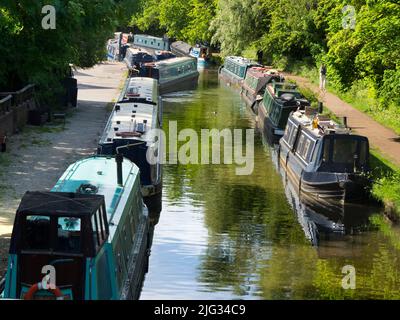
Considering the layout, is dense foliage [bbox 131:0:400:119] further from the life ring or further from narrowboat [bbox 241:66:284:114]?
the life ring

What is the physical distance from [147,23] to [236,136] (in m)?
57.9

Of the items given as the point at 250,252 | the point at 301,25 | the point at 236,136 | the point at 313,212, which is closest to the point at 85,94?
the point at 236,136

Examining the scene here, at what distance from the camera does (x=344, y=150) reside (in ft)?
79.5

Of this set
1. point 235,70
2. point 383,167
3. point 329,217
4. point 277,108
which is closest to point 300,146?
point 383,167

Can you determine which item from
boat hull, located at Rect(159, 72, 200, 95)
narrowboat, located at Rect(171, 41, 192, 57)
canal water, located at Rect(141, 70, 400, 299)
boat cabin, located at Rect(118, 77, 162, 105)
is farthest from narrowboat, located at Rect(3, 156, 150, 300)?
narrowboat, located at Rect(171, 41, 192, 57)

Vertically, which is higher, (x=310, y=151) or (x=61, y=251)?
(x=61, y=251)

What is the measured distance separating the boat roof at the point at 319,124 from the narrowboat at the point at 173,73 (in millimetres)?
19117

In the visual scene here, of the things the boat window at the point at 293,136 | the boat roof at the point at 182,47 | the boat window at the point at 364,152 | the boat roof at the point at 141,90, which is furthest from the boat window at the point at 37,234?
the boat roof at the point at 182,47

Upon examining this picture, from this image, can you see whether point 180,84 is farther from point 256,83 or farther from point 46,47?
point 46,47

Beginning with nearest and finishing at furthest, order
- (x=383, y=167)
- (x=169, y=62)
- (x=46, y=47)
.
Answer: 1. (x=383, y=167)
2. (x=46, y=47)
3. (x=169, y=62)

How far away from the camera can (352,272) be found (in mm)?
18094

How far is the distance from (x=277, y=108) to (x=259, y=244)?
15969 mm
